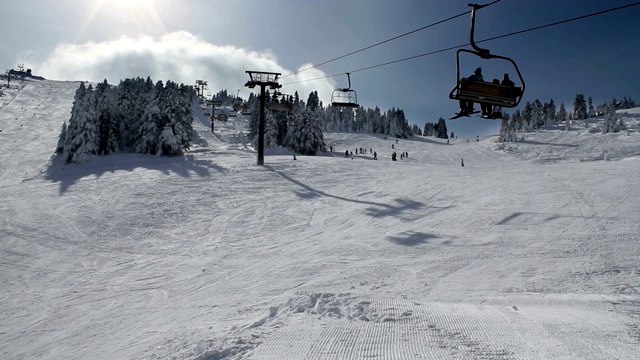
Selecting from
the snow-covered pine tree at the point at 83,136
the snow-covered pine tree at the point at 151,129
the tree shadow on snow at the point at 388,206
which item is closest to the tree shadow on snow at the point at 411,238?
the tree shadow on snow at the point at 388,206

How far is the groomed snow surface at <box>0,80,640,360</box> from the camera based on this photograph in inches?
263

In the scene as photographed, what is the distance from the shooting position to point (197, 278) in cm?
1286

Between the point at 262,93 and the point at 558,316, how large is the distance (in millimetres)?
30648

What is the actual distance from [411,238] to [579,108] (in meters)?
151

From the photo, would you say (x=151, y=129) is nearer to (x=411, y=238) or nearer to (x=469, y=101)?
(x=411, y=238)

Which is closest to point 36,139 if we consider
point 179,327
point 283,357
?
point 179,327

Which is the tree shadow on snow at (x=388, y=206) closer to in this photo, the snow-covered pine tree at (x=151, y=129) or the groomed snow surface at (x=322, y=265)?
the groomed snow surface at (x=322, y=265)

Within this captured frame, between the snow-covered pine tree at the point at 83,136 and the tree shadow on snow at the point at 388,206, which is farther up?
the snow-covered pine tree at the point at 83,136

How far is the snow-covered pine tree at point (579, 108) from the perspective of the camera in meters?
136

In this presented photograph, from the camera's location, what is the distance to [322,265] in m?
13.3

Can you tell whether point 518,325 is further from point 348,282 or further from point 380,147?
point 380,147

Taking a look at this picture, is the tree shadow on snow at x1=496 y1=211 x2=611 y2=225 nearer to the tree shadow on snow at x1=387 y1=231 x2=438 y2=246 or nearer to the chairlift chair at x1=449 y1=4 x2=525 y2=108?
the tree shadow on snow at x1=387 y1=231 x2=438 y2=246

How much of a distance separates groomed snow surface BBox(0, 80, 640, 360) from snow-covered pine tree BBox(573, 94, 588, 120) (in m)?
130

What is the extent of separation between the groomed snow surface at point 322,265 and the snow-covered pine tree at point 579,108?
130 metres
